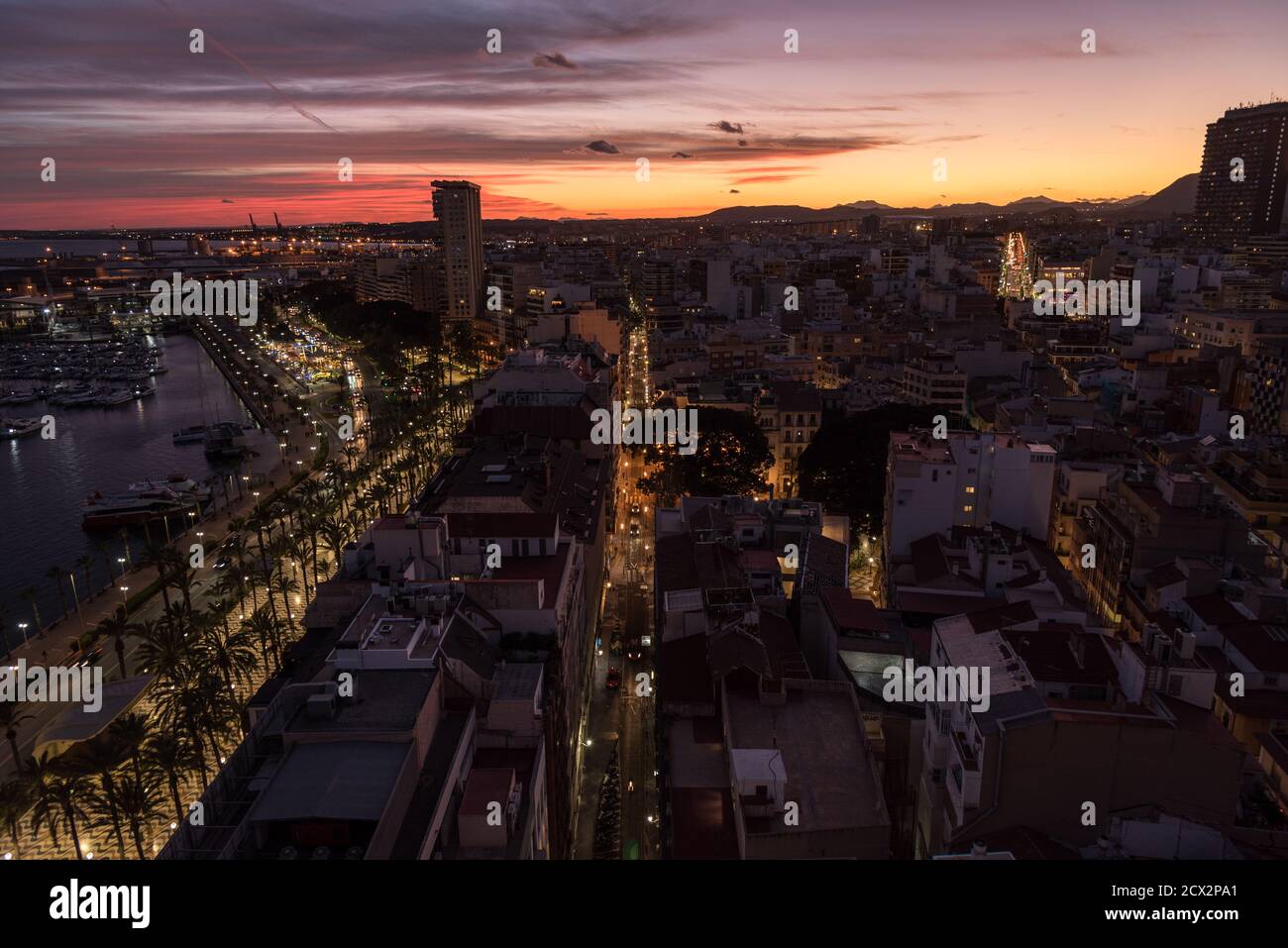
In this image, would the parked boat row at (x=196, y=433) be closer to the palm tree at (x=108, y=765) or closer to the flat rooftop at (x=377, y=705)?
the palm tree at (x=108, y=765)

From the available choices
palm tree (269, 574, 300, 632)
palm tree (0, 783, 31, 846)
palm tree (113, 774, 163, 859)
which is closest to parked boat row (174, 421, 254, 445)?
palm tree (269, 574, 300, 632)

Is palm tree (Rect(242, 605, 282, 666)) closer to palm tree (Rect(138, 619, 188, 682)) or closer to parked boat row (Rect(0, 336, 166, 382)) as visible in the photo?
palm tree (Rect(138, 619, 188, 682))

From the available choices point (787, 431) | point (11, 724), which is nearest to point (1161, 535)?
point (787, 431)

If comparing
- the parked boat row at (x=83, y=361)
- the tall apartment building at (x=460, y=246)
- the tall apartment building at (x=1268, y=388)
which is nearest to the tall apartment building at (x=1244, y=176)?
the tall apartment building at (x=1268, y=388)

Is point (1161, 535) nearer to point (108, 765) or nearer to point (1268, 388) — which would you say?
point (108, 765)
